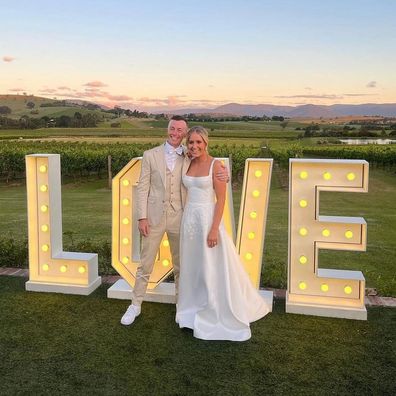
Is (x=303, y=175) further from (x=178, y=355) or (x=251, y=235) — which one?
(x=178, y=355)

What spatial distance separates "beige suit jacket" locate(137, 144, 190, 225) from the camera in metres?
4.44

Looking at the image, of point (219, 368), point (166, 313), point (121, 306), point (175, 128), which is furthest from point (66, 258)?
point (219, 368)

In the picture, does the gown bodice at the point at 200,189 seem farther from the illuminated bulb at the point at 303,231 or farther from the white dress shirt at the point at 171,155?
the illuminated bulb at the point at 303,231

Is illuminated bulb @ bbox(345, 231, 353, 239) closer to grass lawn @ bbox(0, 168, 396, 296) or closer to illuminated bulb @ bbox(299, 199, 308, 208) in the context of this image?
illuminated bulb @ bbox(299, 199, 308, 208)

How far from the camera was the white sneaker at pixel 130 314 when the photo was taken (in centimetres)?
452

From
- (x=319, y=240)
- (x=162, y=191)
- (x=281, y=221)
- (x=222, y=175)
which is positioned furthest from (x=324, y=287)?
(x=281, y=221)

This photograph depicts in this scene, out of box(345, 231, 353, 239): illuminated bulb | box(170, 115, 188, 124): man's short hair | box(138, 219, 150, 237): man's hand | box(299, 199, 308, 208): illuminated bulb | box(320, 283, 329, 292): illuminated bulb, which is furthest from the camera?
box(320, 283, 329, 292): illuminated bulb

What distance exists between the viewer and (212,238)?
429 centimetres

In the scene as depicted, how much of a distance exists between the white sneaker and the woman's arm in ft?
3.59

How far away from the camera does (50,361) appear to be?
3.81m

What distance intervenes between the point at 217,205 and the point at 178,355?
1.39 metres

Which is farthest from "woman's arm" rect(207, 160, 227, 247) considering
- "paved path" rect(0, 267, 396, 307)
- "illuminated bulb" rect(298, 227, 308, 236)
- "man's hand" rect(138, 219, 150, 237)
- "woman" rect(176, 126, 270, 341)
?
"paved path" rect(0, 267, 396, 307)

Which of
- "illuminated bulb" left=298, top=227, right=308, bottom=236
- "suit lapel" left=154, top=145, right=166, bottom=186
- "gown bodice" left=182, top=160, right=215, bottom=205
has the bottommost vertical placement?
"illuminated bulb" left=298, top=227, right=308, bottom=236

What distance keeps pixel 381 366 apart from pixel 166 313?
215 cm
